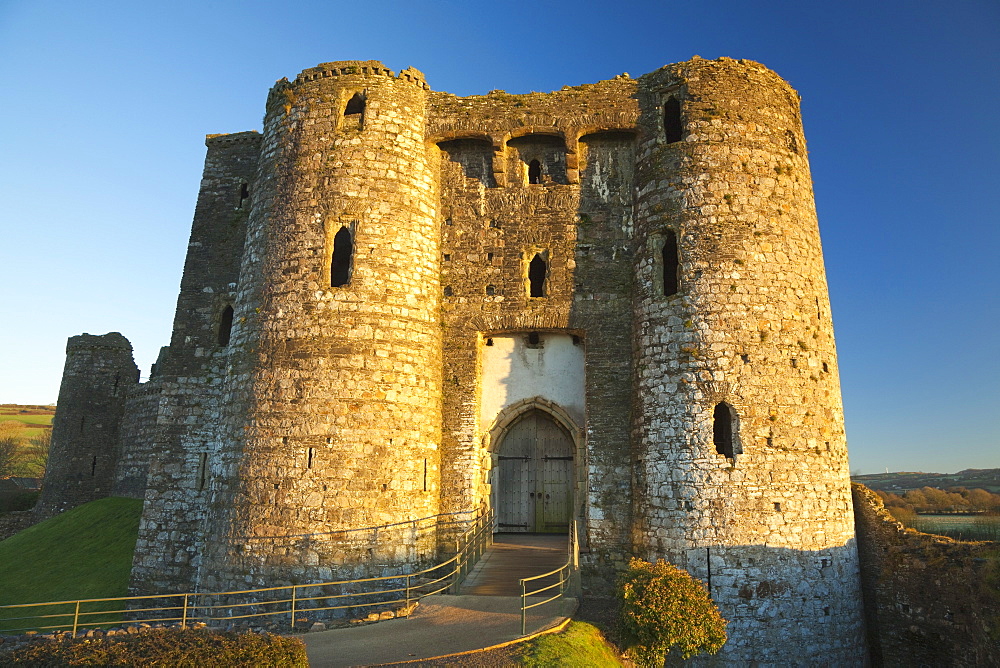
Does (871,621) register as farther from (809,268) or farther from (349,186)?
(349,186)

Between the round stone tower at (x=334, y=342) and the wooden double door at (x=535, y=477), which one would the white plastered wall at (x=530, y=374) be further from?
the round stone tower at (x=334, y=342)

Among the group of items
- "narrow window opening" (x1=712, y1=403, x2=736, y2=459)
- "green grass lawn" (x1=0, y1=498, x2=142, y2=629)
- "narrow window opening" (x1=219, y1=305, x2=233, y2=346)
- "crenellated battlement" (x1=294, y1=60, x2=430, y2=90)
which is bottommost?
"green grass lawn" (x1=0, y1=498, x2=142, y2=629)

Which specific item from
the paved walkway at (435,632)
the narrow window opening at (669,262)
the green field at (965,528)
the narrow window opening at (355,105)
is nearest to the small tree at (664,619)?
the paved walkway at (435,632)

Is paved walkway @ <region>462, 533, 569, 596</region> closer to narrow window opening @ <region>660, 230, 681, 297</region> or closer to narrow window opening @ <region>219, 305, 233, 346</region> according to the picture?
narrow window opening @ <region>660, 230, 681, 297</region>

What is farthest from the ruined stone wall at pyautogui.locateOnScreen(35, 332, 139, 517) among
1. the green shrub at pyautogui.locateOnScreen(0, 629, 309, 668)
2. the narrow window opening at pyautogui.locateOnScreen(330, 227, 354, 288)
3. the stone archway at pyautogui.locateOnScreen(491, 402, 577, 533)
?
the green shrub at pyautogui.locateOnScreen(0, 629, 309, 668)

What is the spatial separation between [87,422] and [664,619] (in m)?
28.6

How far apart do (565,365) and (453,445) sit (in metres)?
3.35

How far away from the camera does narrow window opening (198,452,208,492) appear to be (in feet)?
57.0

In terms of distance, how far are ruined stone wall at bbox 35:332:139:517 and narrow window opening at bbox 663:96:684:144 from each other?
2639 centimetres

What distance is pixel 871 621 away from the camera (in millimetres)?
14297

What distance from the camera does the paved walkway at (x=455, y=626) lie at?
9180 mm

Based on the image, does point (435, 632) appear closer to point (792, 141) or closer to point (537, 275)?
point (537, 275)

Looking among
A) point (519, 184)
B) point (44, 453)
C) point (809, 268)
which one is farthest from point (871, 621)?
point (44, 453)

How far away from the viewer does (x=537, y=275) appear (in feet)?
54.2
